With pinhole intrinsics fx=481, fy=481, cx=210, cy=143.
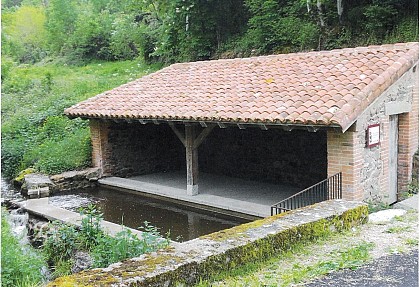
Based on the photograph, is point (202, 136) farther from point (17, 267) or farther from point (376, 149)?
point (17, 267)

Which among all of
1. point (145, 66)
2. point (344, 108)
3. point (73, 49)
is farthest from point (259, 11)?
point (73, 49)

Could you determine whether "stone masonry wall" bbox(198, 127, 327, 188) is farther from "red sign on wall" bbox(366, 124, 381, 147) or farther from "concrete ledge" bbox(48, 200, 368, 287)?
"concrete ledge" bbox(48, 200, 368, 287)

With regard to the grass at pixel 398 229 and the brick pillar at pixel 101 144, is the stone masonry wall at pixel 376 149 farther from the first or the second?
the brick pillar at pixel 101 144

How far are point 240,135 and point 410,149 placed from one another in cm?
468

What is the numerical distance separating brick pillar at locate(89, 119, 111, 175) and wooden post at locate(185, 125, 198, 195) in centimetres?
332

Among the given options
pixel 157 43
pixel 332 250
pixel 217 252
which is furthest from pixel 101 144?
pixel 157 43

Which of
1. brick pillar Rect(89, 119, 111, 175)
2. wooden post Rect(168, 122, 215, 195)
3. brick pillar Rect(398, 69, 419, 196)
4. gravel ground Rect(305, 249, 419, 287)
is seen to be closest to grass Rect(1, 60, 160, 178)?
brick pillar Rect(89, 119, 111, 175)

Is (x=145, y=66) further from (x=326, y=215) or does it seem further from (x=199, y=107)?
(x=326, y=215)

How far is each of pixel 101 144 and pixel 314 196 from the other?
6.37 meters

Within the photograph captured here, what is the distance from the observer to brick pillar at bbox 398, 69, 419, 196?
978 centimetres

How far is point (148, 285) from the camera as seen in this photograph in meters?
4.05

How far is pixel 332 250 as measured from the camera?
17.6 feet

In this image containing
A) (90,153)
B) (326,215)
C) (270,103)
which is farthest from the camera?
(90,153)

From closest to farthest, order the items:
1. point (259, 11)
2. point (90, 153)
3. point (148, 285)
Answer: point (148, 285)
point (90, 153)
point (259, 11)
